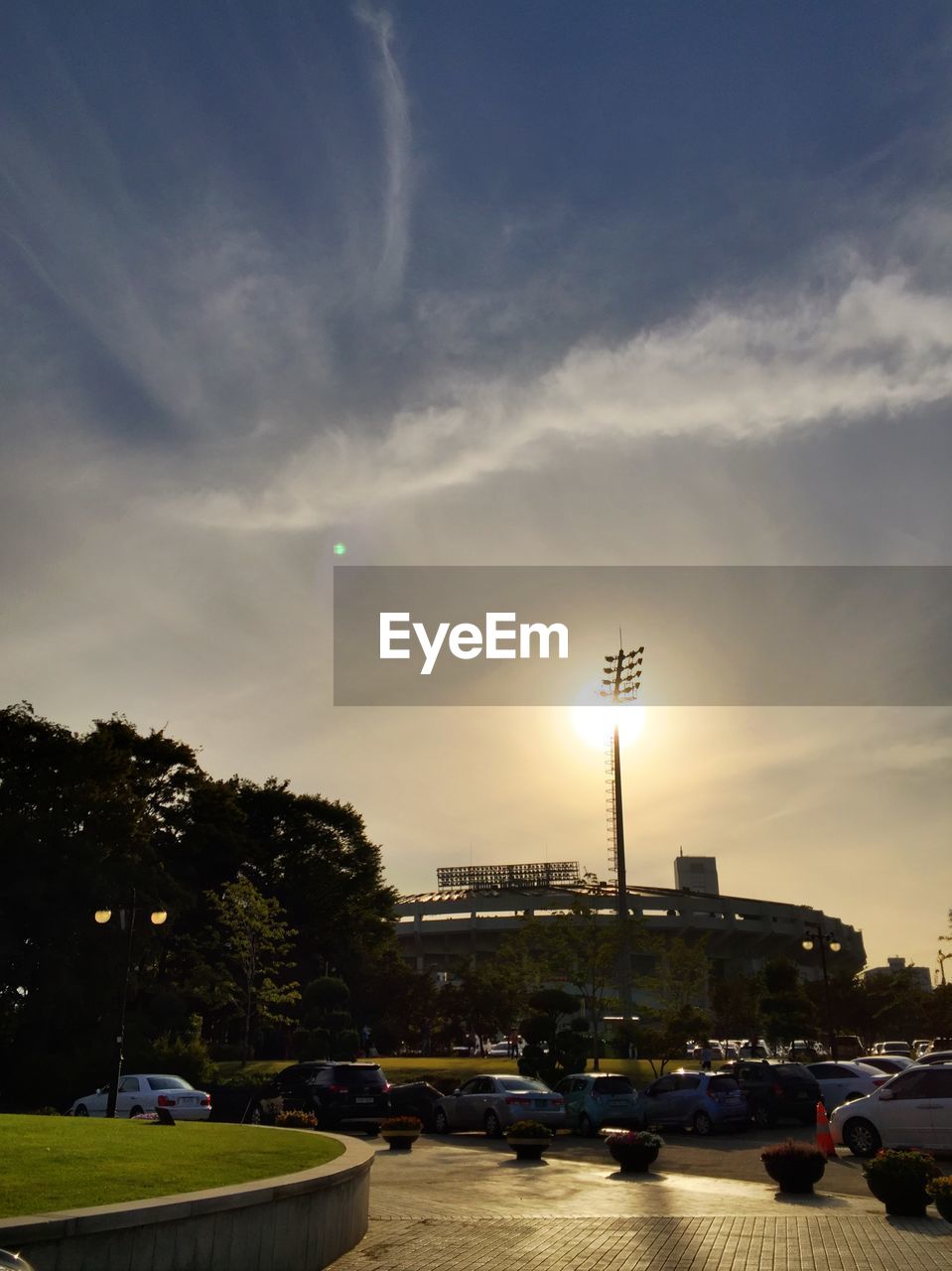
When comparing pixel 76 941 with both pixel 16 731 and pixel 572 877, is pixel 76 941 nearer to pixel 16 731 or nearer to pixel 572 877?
pixel 16 731

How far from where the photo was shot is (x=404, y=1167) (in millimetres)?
19781

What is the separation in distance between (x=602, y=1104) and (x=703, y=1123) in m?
2.50

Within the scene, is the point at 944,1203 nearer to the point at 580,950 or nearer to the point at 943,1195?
the point at 943,1195

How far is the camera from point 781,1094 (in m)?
28.0

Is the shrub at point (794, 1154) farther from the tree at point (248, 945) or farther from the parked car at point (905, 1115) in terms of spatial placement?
the tree at point (248, 945)

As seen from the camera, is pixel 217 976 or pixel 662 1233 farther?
pixel 217 976

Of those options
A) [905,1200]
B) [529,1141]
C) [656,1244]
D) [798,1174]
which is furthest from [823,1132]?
[656,1244]

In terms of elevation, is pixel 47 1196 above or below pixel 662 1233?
above

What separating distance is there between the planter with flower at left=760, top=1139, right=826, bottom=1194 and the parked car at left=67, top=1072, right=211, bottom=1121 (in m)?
15.6

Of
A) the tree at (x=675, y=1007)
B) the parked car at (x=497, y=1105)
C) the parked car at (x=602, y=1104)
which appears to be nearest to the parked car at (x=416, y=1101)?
the parked car at (x=497, y=1105)

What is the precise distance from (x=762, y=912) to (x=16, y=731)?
337 ft

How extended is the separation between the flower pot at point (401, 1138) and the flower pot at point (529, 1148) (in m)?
2.49

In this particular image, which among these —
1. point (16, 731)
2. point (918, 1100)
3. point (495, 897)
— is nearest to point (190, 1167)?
point (918, 1100)

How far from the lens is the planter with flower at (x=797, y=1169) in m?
15.9
